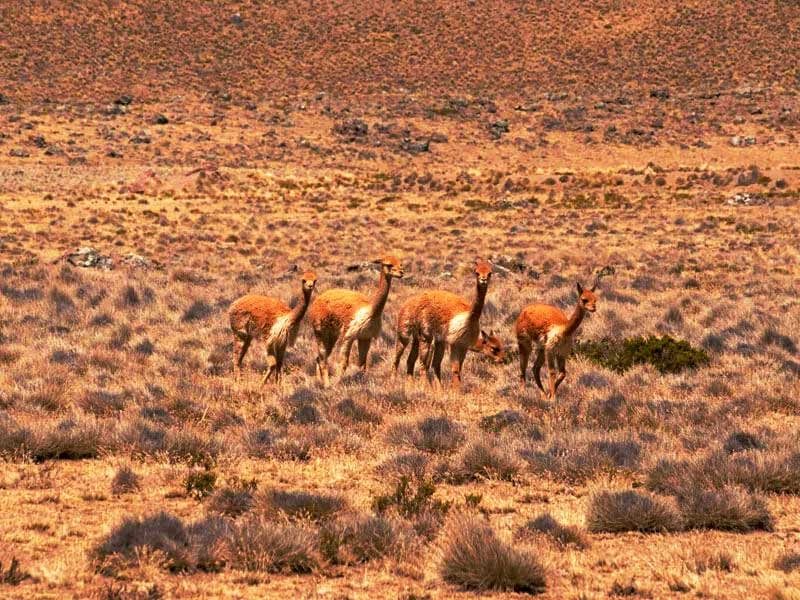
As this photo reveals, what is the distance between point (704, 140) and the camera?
2594 inches

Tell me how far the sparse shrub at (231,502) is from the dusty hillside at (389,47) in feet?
229

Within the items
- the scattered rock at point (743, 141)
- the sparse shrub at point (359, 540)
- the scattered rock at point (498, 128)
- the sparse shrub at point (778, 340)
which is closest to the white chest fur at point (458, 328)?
the sparse shrub at point (359, 540)

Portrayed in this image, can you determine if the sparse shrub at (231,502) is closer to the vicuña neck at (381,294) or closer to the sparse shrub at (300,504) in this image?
the sparse shrub at (300,504)

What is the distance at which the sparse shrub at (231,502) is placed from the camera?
8578mm

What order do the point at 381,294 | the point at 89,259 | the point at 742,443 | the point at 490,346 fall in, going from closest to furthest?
1. the point at 742,443
2. the point at 381,294
3. the point at 490,346
4. the point at 89,259

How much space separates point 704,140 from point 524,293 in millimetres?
46013

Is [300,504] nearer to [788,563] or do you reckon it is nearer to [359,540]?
[359,540]

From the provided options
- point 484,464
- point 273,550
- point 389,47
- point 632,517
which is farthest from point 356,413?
point 389,47

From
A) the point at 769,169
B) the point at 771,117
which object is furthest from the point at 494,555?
the point at 771,117

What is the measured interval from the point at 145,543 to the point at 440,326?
6550 millimetres

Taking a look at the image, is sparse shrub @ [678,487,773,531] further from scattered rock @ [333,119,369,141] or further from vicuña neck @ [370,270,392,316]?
scattered rock @ [333,119,369,141]

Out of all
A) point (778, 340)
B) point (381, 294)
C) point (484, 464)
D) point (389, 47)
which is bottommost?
point (484, 464)

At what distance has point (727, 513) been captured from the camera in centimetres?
851

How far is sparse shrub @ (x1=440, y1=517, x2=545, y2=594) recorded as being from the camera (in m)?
7.11
